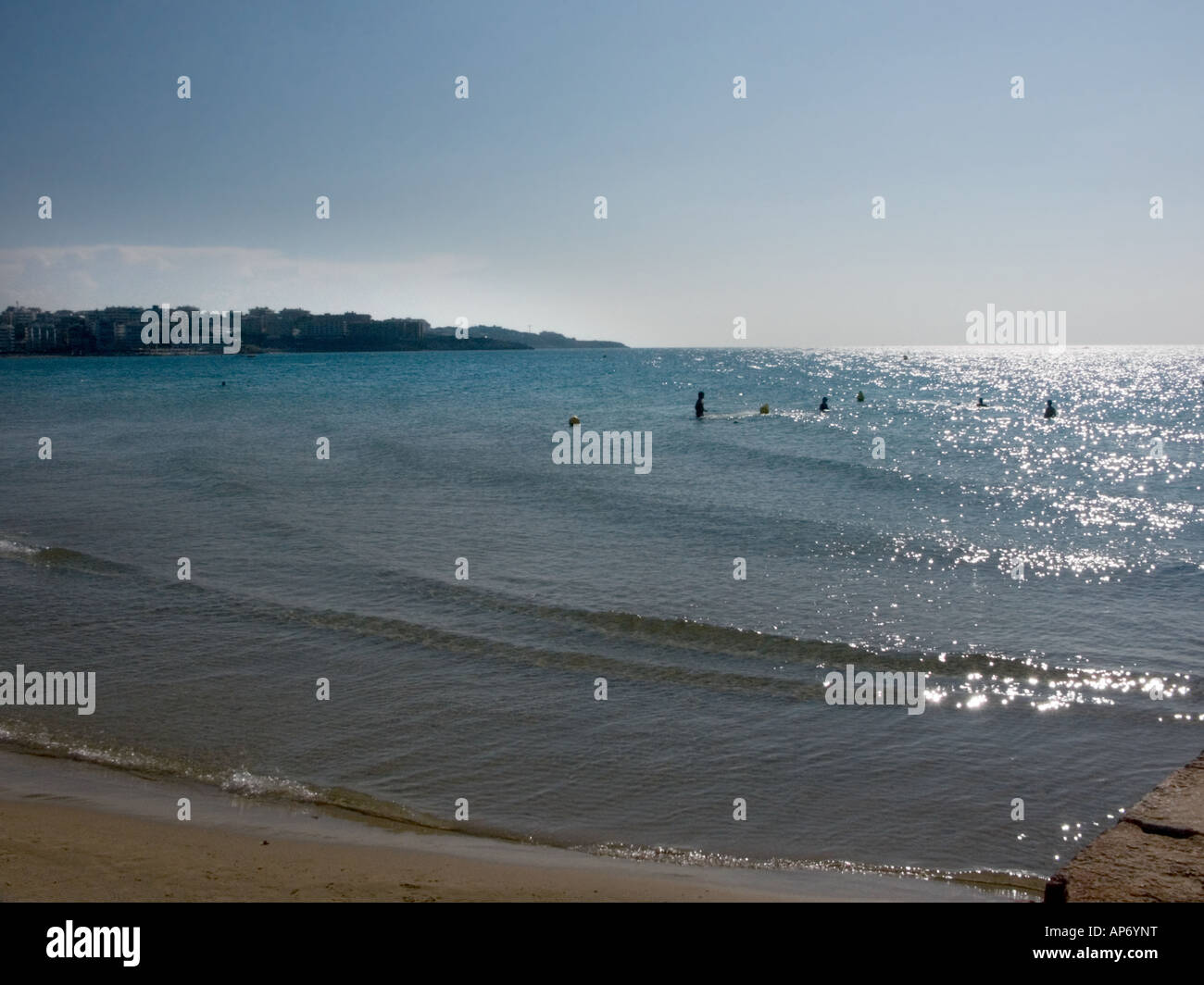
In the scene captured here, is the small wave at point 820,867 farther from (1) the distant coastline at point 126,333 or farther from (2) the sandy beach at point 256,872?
(1) the distant coastline at point 126,333

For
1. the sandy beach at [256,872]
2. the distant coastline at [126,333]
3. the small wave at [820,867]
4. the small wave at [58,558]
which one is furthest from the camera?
the distant coastline at [126,333]

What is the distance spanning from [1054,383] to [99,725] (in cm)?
11784

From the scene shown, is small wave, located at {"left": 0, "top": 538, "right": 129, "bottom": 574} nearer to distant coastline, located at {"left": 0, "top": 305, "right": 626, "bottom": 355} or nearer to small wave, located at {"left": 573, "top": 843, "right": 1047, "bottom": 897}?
small wave, located at {"left": 573, "top": 843, "right": 1047, "bottom": 897}

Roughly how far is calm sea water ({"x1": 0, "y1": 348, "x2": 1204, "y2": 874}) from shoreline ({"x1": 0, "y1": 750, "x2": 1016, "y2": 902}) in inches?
16.5

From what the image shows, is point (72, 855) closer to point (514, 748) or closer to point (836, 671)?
point (514, 748)

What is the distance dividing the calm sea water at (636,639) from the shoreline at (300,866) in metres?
0.42

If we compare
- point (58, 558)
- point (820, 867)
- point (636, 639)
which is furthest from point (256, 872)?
point (58, 558)

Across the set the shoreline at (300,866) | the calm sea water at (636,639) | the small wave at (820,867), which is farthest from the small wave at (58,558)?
the small wave at (820,867)

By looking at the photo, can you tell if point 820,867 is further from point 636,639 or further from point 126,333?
point 126,333

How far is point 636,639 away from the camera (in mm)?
13469

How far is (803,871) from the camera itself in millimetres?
7434

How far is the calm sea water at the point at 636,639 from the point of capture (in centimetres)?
877

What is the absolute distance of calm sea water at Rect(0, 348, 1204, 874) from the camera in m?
8.77

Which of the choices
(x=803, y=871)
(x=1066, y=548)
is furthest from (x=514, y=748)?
(x=1066, y=548)
